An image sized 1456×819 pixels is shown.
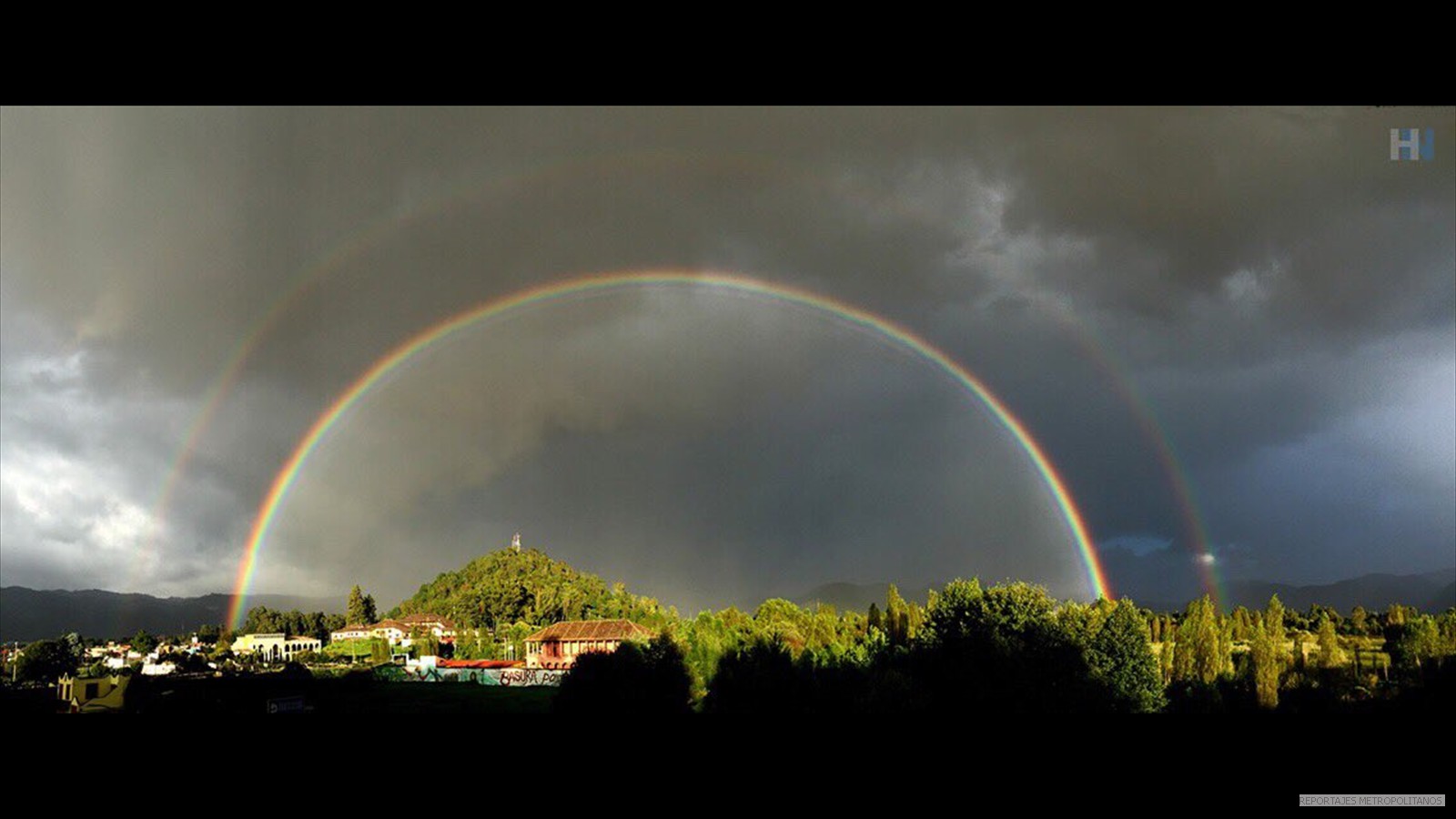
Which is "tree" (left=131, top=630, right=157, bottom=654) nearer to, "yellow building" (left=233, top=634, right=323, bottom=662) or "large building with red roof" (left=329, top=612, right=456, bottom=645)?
"yellow building" (left=233, top=634, right=323, bottom=662)

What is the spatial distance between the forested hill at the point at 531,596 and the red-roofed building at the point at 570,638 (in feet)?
9.16

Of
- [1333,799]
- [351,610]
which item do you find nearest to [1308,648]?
[1333,799]

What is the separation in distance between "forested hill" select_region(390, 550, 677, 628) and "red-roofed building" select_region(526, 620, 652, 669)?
2792mm

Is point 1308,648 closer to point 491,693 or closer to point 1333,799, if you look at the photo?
point 491,693

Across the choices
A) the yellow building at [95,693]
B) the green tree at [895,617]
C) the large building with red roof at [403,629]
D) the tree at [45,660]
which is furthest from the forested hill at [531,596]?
the yellow building at [95,693]

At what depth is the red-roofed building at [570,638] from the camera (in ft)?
→ 128

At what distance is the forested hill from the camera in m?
49.6

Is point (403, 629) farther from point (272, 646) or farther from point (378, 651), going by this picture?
point (272, 646)

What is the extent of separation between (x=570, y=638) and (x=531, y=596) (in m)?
11.2

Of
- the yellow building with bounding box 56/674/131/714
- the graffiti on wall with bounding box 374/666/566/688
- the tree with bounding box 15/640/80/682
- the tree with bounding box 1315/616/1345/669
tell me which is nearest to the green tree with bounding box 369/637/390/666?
the graffiti on wall with bounding box 374/666/566/688

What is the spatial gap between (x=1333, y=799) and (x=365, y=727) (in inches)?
75.8

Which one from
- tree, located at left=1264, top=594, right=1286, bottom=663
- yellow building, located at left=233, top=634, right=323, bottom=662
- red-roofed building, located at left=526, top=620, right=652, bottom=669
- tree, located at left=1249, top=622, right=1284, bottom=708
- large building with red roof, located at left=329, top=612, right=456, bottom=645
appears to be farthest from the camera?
large building with red roof, located at left=329, top=612, right=456, bottom=645

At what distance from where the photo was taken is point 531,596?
174 ft

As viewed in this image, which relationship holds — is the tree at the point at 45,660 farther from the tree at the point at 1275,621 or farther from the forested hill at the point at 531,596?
the tree at the point at 1275,621
